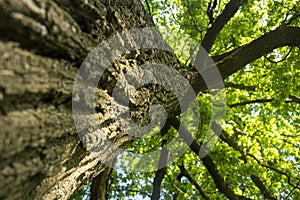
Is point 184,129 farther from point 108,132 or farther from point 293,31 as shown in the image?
point 108,132

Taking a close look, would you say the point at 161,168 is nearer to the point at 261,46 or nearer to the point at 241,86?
the point at 241,86

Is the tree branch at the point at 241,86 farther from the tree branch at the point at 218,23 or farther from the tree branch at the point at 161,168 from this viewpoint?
the tree branch at the point at 218,23

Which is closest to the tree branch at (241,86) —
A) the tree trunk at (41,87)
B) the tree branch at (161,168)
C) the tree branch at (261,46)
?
the tree branch at (161,168)

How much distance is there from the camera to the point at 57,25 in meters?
1.54

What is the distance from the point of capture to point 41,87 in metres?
1.46

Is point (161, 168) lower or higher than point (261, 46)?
lower

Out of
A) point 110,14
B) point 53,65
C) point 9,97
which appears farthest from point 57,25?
point 110,14

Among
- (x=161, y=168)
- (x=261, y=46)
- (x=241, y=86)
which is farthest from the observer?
(x=241, y=86)

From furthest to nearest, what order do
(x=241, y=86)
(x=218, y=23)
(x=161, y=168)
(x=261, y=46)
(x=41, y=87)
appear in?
(x=241, y=86), (x=161, y=168), (x=218, y=23), (x=261, y=46), (x=41, y=87)

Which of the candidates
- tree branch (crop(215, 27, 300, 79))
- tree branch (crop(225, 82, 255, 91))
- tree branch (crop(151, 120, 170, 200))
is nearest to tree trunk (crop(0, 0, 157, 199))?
tree branch (crop(215, 27, 300, 79))

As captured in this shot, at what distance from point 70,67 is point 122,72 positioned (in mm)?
836

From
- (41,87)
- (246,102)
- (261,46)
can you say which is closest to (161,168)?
(246,102)

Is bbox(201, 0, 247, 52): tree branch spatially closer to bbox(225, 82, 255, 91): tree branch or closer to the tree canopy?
the tree canopy

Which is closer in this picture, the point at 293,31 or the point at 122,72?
the point at 122,72
